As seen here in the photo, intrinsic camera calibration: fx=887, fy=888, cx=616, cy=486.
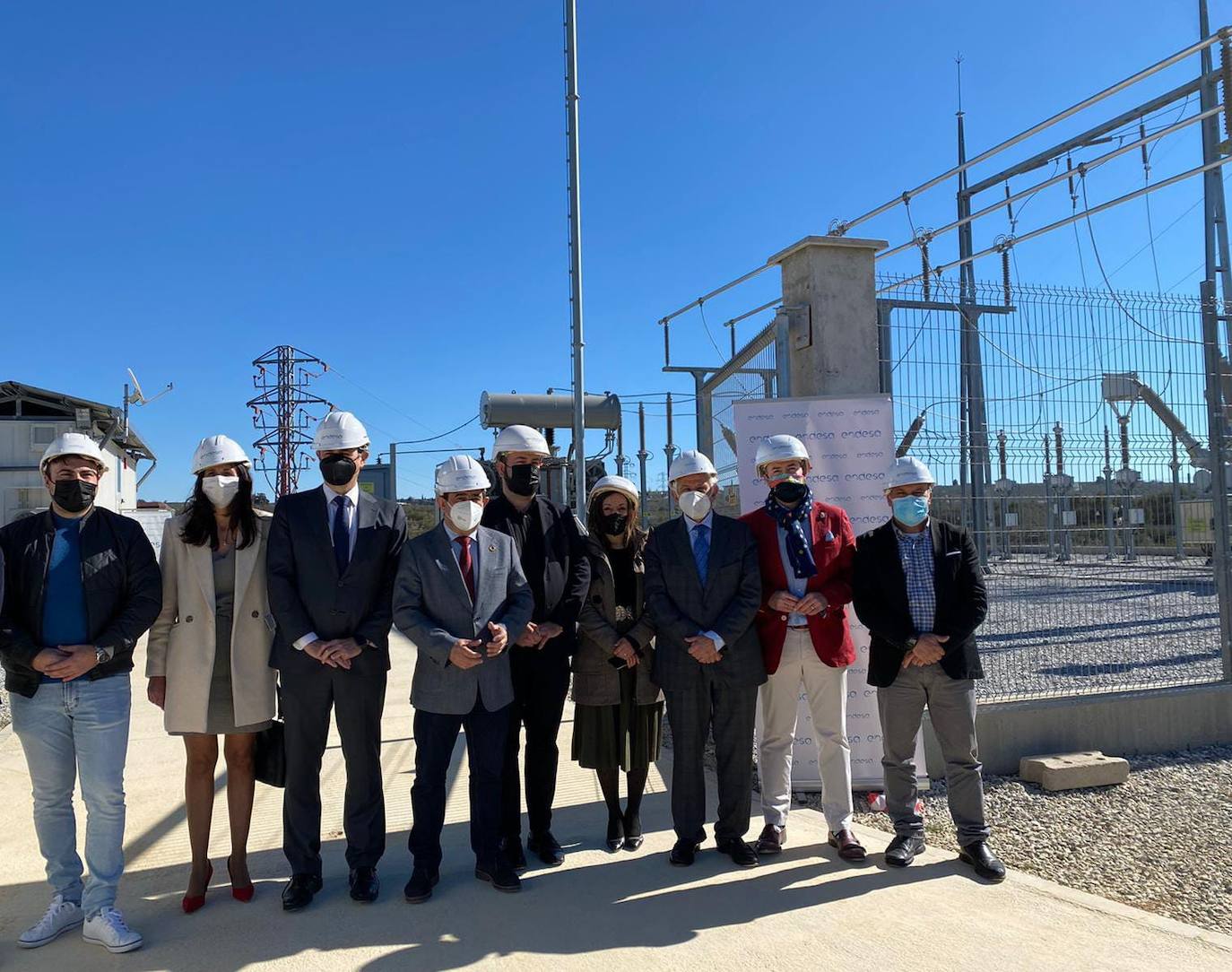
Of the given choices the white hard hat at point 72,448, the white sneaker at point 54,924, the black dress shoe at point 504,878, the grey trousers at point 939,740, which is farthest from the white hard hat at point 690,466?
the white sneaker at point 54,924

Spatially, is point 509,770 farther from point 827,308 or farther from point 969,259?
point 969,259

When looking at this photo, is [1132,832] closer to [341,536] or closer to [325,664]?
[325,664]

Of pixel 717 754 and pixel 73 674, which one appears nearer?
pixel 73 674

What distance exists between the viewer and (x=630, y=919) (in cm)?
361

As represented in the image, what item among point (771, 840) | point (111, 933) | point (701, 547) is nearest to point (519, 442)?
point (701, 547)

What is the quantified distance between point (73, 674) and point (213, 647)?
517 mm

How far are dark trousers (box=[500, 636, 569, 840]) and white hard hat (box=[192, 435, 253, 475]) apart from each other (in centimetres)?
156

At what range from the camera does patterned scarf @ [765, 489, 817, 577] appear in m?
4.47

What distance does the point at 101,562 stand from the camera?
3.59 metres

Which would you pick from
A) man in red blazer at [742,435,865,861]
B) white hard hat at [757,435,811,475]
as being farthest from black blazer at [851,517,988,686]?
white hard hat at [757,435,811,475]

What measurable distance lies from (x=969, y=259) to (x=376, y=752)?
5638mm

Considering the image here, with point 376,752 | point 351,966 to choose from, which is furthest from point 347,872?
point 351,966

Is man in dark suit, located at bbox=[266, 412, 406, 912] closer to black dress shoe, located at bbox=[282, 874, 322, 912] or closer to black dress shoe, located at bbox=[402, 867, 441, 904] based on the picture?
black dress shoe, located at bbox=[282, 874, 322, 912]

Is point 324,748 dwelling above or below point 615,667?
below
